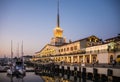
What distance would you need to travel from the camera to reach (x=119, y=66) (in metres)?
39.4

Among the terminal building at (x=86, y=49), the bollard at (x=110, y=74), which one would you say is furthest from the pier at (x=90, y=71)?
the terminal building at (x=86, y=49)

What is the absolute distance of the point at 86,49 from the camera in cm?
7556

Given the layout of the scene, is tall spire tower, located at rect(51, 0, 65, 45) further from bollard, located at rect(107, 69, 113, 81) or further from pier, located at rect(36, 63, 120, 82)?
bollard, located at rect(107, 69, 113, 81)

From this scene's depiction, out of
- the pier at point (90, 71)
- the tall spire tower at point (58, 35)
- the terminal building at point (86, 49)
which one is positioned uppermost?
the tall spire tower at point (58, 35)

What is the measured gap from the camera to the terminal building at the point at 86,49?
55691 millimetres

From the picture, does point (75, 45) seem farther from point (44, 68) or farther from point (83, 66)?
point (83, 66)

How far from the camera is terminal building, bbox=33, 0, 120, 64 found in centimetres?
5569

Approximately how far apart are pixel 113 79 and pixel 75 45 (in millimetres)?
43489

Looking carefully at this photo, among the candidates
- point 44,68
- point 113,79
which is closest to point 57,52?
point 44,68

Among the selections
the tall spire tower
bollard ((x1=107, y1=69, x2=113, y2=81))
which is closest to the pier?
bollard ((x1=107, y1=69, x2=113, y2=81))

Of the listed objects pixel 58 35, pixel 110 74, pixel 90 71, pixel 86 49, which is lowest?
pixel 90 71

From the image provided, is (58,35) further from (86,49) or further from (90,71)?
(90,71)

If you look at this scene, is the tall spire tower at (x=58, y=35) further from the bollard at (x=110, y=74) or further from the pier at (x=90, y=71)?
the bollard at (x=110, y=74)

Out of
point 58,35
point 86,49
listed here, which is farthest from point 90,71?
point 58,35
